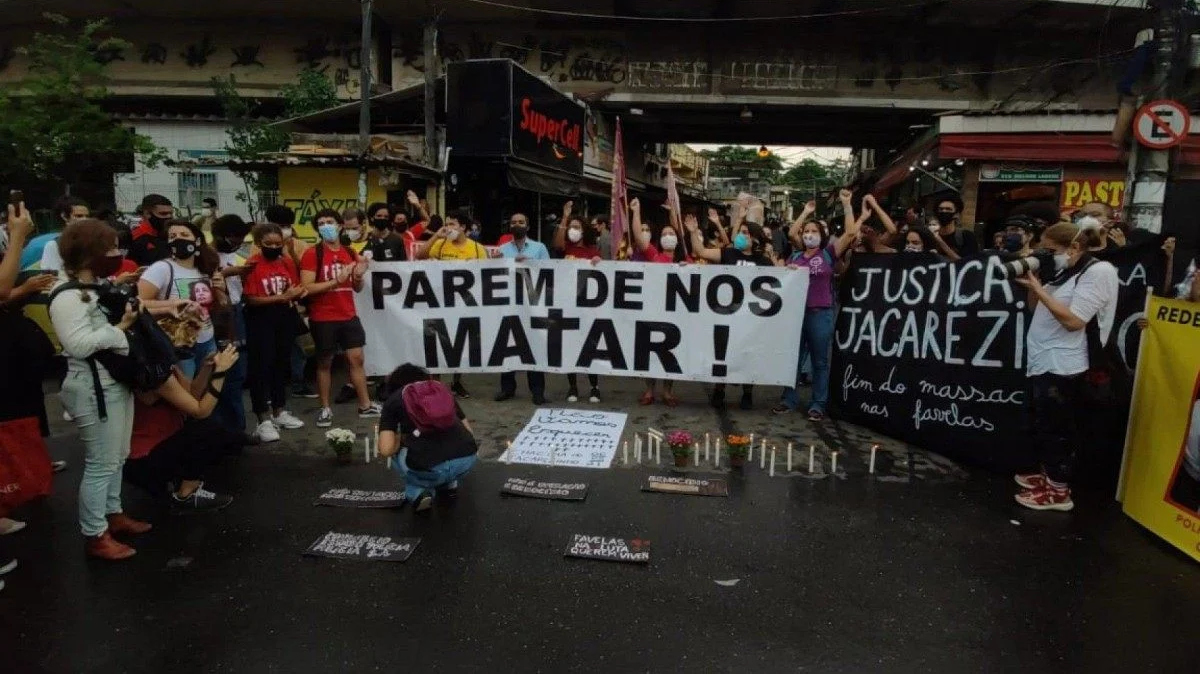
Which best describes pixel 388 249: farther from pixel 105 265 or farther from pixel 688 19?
pixel 688 19

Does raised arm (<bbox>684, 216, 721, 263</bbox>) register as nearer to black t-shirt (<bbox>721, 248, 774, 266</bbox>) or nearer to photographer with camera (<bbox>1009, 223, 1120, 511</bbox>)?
black t-shirt (<bbox>721, 248, 774, 266</bbox>)

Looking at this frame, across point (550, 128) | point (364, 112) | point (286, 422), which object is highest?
point (550, 128)

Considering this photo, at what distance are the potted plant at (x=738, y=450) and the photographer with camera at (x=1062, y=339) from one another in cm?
185

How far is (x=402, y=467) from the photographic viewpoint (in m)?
4.84

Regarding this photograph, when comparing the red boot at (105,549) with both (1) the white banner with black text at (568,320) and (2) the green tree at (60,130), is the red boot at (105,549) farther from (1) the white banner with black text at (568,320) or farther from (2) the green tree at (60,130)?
(2) the green tree at (60,130)

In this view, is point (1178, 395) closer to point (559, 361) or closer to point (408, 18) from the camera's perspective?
point (559, 361)

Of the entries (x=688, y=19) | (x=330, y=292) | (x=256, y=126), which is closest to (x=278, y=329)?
(x=330, y=292)

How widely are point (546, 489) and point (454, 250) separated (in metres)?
3.37

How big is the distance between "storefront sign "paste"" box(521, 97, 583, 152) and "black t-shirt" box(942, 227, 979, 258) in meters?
11.4

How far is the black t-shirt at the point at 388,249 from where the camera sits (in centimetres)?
771

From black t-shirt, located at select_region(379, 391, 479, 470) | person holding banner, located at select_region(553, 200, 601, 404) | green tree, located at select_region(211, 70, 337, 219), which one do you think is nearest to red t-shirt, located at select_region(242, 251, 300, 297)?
black t-shirt, located at select_region(379, 391, 479, 470)

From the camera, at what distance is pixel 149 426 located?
4.54 meters

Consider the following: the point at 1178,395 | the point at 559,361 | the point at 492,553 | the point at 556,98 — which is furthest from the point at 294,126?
the point at 1178,395

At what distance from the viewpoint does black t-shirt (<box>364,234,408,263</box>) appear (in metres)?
Result: 7.71
